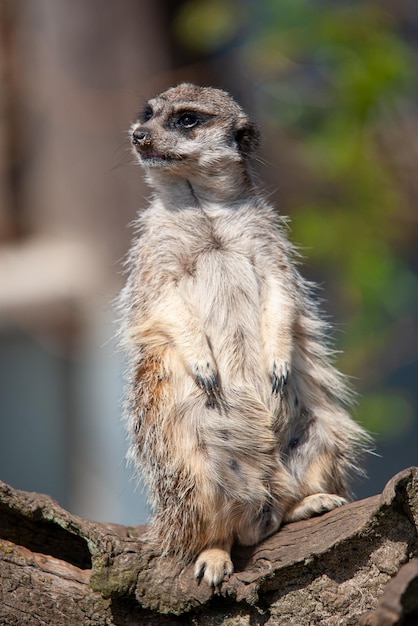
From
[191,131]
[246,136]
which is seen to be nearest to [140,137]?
[191,131]

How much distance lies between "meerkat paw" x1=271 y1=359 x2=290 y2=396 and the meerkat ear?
1.20m

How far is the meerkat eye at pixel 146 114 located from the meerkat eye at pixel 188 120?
6.0 inches

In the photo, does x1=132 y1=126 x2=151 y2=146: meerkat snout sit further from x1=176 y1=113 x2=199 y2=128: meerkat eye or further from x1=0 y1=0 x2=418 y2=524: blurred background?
x1=0 y1=0 x2=418 y2=524: blurred background

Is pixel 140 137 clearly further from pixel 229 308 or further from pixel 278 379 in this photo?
pixel 278 379

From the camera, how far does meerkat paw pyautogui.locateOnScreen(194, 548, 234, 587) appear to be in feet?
11.8

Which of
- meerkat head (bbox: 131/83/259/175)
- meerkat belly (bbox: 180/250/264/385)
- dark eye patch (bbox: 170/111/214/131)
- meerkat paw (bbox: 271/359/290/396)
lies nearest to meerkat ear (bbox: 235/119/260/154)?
meerkat head (bbox: 131/83/259/175)

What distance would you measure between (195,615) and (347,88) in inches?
168

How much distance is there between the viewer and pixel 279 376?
406 centimetres

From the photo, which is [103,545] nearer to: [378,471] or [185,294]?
[185,294]

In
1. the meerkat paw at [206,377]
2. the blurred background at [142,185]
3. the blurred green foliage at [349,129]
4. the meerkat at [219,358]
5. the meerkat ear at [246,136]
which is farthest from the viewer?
the blurred background at [142,185]

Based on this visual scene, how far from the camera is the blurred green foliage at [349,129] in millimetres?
6668

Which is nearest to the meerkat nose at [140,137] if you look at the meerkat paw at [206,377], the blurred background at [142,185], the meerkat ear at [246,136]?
the meerkat ear at [246,136]

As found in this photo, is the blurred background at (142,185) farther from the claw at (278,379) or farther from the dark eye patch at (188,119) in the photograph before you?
the claw at (278,379)

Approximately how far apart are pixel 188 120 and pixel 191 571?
209cm
